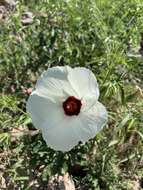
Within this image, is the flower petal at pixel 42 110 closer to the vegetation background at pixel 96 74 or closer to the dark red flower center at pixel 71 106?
the dark red flower center at pixel 71 106

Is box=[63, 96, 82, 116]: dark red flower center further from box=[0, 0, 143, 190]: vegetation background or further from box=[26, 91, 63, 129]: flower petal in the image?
Answer: box=[0, 0, 143, 190]: vegetation background

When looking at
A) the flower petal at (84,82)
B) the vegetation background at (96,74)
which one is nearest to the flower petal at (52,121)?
the flower petal at (84,82)

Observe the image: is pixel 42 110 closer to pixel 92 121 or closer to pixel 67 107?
pixel 67 107

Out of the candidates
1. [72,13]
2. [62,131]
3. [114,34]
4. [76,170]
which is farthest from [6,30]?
[62,131]

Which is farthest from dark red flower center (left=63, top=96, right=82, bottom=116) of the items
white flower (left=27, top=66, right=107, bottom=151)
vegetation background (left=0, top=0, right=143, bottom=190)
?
vegetation background (left=0, top=0, right=143, bottom=190)

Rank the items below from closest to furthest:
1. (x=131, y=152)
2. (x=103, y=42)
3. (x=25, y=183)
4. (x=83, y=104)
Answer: (x=83, y=104), (x=25, y=183), (x=131, y=152), (x=103, y=42)

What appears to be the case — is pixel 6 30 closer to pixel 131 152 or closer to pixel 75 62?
pixel 75 62
